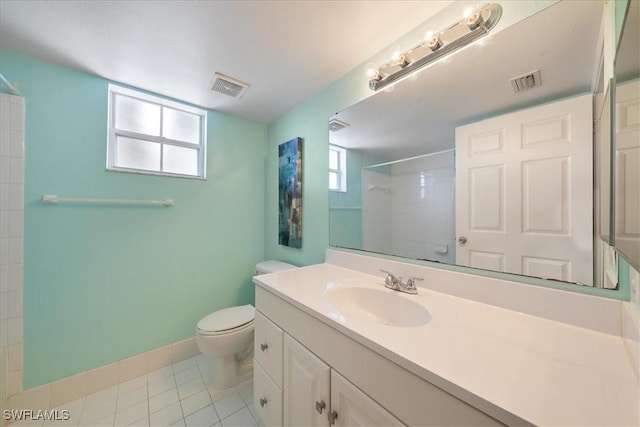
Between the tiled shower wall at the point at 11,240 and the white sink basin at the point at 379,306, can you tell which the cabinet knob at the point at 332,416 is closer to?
the white sink basin at the point at 379,306

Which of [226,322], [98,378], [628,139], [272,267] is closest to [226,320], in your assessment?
[226,322]

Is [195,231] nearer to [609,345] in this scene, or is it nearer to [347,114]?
[347,114]

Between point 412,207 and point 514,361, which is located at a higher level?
point 412,207

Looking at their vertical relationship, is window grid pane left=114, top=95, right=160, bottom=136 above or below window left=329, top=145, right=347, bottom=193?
above

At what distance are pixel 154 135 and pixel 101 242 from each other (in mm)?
898

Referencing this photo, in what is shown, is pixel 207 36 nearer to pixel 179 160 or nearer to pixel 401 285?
pixel 179 160

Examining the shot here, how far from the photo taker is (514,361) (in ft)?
1.80

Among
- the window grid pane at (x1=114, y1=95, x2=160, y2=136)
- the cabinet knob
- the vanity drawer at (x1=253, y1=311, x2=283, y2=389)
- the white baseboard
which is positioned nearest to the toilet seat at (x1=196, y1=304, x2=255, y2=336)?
the vanity drawer at (x1=253, y1=311, x2=283, y2=389)

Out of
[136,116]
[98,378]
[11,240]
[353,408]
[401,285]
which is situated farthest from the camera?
[136,116]

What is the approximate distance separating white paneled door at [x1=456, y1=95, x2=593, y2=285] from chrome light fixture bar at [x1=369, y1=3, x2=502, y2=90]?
0.37 meters

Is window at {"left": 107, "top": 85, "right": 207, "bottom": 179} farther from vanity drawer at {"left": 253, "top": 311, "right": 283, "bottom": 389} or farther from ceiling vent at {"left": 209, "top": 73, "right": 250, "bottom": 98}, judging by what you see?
vanity drawer at {"left": 253, "top": 311, "right": 283, "bottom": 389}

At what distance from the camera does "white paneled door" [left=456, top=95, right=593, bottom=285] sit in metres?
0.74

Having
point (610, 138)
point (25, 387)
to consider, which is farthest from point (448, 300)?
point (25, 387)

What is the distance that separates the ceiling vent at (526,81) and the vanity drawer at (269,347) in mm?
1414
